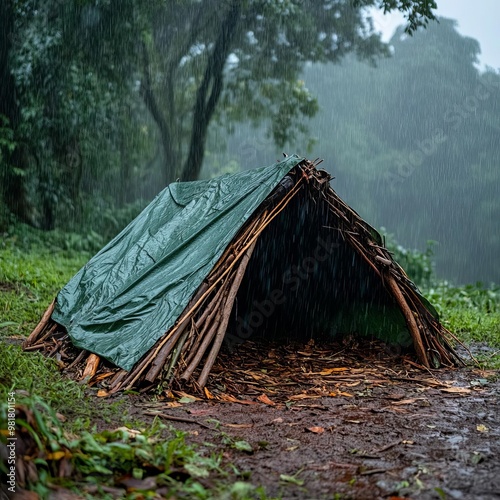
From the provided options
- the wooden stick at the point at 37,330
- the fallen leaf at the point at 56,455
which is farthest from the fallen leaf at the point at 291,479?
the wooden stick at the point at 37,330

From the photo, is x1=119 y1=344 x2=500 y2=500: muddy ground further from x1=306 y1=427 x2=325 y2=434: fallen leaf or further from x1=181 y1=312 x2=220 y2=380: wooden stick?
x1=181 y1=312 x2=220 y2=380: wooden stick

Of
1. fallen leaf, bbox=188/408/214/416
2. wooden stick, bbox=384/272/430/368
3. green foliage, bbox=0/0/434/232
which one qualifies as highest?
green foliage, bbox=0/0/434/232

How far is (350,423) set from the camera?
11.0 ft

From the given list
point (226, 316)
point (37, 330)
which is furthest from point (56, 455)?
point (37, 330)

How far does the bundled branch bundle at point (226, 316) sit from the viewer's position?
12.4 ft

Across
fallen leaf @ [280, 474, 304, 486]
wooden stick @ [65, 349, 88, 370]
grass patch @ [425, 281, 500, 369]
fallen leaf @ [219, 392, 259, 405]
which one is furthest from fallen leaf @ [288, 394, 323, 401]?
grass patch @ [425, 281, 500, 369]

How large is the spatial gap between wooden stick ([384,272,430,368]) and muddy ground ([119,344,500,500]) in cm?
14

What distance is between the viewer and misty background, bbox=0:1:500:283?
12414 mm

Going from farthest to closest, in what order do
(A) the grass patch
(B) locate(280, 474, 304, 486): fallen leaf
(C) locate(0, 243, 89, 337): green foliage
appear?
1. (A) the grass patch
2. (C) locate(0, 243, 89, 337): green foliage
3. (B) locate(280, 474, 304, 486): fallen leaf

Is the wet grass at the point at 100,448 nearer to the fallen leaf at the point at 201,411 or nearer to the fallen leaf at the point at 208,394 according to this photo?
the fallen leaf at the point at 201,411

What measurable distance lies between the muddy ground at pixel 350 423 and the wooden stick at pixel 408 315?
5.7 inches

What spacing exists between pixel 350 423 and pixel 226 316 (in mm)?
1197

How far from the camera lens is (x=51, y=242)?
1215cm

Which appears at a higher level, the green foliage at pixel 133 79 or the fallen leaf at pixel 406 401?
the green foliage at pixel 133 79
